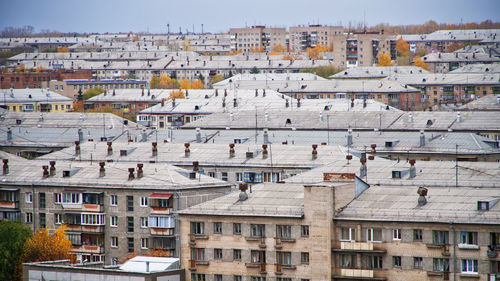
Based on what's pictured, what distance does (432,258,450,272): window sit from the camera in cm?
4878

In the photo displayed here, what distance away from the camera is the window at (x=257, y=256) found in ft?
172

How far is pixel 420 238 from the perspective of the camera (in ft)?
162

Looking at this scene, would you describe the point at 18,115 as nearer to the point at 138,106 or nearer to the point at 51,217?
the point at 138,106

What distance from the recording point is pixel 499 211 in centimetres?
4897

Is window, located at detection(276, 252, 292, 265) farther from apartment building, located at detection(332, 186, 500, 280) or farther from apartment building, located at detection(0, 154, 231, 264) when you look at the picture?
→ apartment building, located at detection(0, 154, 231, 264)

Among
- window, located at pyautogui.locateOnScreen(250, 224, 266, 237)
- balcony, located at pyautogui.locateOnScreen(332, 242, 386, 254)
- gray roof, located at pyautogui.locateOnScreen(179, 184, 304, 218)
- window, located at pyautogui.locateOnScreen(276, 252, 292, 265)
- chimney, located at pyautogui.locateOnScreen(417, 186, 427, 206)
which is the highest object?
chimney, located at pyautogui.locateOnScreen(417, 186, 427, 206)

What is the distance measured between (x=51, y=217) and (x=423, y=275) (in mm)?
23517

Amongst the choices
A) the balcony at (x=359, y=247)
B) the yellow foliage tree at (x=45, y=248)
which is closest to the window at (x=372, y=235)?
the balcony at (x=359, y=247)

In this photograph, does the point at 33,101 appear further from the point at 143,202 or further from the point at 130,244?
the point at 143,202

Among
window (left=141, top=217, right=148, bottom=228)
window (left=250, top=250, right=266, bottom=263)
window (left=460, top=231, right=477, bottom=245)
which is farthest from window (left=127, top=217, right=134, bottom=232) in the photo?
window (left=460, top=231, right=477, bottom=245)

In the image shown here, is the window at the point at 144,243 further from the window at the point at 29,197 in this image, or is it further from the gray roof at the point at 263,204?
the gray roof at the point at 263,204

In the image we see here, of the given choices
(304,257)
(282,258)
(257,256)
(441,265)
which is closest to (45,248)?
(257,256)

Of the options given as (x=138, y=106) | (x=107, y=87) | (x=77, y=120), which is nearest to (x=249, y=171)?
(x=77, y=120)

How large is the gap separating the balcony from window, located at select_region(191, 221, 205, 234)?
19.4ft
